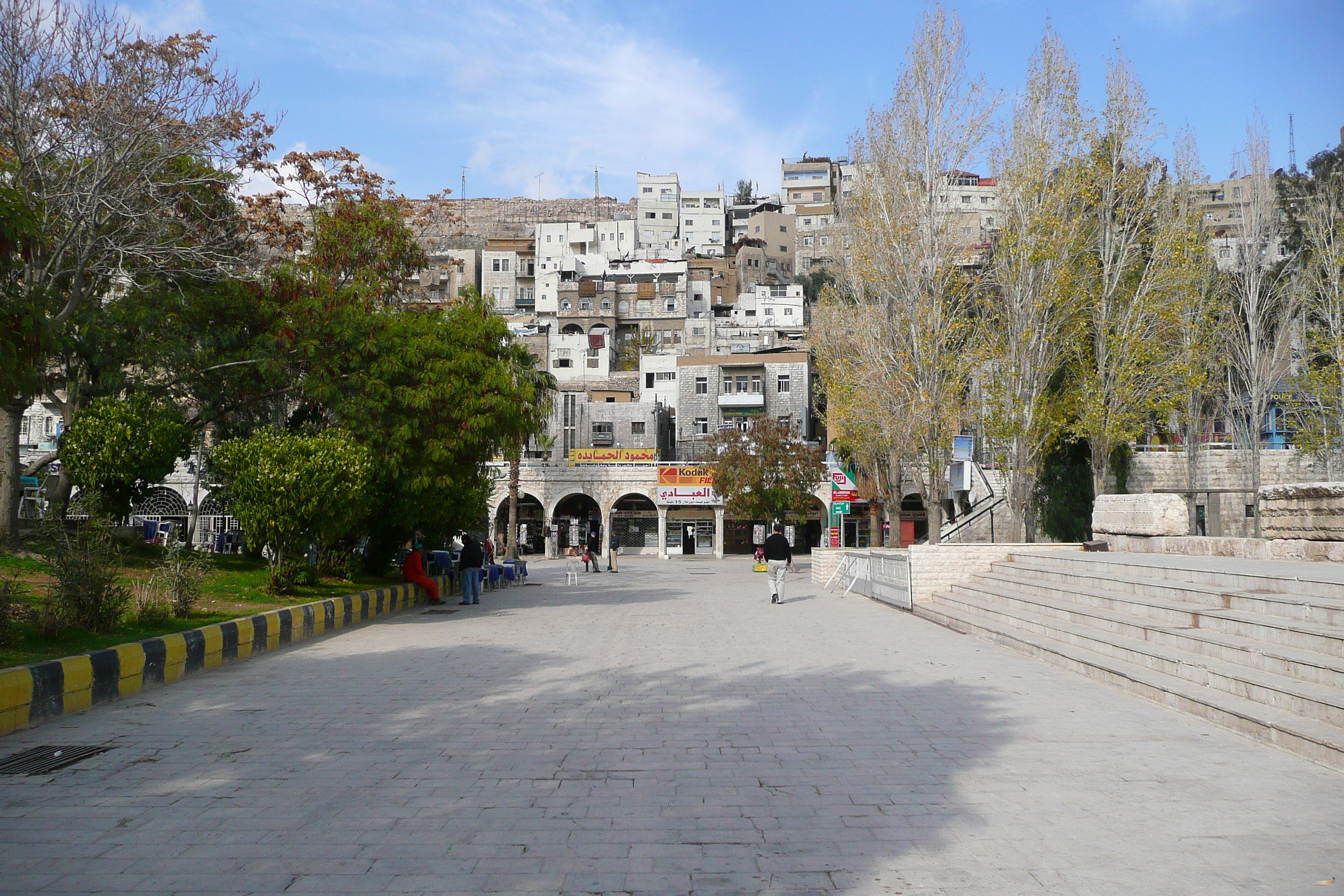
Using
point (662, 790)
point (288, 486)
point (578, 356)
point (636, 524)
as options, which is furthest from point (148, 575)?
point (578, 356)

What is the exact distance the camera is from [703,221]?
103875 mm

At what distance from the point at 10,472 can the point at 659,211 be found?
93.2 metres

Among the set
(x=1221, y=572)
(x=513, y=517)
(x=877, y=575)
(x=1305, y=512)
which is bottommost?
(x=877, y=575)

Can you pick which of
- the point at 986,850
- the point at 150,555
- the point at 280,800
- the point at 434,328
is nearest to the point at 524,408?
the point at 434,328

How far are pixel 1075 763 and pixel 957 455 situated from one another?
1494 cm

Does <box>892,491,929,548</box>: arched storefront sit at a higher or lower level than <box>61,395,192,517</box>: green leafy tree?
lower

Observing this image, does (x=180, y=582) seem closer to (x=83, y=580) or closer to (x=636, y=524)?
(x=83, y=580)

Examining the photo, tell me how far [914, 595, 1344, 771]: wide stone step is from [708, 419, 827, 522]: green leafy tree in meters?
24.5

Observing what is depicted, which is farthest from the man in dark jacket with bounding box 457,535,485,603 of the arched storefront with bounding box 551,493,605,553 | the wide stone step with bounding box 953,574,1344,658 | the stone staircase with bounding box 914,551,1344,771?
the arched storefront with bounding box 551,493,605,553

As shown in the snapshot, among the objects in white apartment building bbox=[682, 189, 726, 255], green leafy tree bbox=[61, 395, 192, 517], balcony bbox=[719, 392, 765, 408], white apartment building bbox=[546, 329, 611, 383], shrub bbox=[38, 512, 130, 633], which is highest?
white apartment building bbox=[682, 189, 726, 255]

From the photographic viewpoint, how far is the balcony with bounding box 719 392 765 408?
5634cm

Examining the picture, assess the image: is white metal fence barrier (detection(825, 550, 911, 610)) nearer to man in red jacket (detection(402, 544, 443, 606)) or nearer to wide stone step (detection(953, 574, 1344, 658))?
wide stone step (detection(953, 574, 1344, 658))

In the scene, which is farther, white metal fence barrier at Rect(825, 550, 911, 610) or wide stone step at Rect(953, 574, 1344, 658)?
white metal fence barrier at Rect(825, 550, 911, 610)

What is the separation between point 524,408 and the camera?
56.6ft
